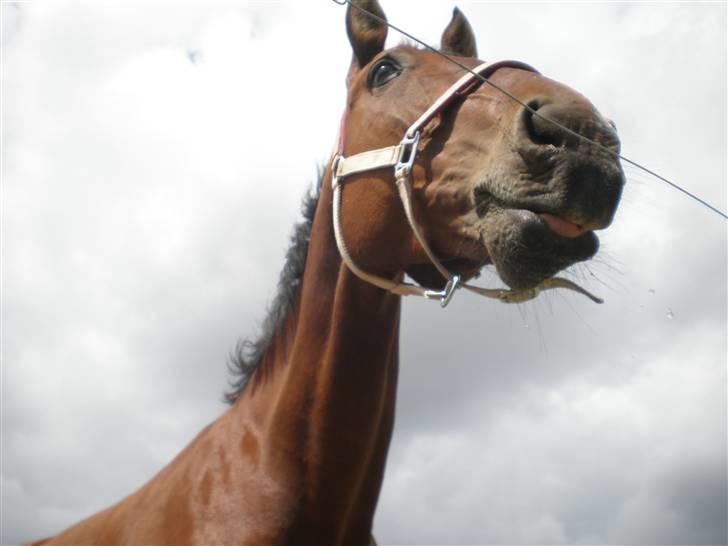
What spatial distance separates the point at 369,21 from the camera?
15.5 feet

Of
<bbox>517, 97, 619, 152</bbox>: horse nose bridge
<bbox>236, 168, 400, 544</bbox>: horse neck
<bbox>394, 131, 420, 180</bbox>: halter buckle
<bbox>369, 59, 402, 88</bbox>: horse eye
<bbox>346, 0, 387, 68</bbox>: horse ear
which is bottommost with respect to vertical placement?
<bbox>236, 168, 400, 544</bbox>: horse neck

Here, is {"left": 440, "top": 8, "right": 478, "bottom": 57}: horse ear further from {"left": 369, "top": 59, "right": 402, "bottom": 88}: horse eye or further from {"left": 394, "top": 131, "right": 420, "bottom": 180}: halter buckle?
{"left": 394, "top": 131, "right": 420, "bottom": 180}: halter buckle

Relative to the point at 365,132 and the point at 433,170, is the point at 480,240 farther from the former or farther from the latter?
the point at 365,132

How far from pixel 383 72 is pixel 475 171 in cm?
111

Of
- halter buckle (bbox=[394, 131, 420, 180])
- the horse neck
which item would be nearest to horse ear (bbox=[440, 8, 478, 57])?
halter buckle (bbox=[394, 131, 420, 180])

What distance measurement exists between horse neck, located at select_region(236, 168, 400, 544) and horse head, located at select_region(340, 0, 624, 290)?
0.32m

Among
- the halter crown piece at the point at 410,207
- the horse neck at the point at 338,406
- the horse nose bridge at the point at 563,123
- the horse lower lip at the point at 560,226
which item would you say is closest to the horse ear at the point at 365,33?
the halter crown piece at the point at 410,207

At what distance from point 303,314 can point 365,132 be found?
1.08 meters

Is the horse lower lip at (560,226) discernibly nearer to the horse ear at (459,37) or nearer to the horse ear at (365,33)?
the horse ear at (365,33)

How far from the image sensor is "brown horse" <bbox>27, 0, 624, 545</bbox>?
11.1ft

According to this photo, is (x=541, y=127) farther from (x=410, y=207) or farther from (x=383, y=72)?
(x=383, y=72)

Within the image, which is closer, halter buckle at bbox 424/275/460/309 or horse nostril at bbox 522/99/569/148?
horse nostril at bbox 522/99/569/148

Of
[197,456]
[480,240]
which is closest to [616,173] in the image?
[480,240]

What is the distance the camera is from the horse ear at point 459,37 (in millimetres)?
5211
